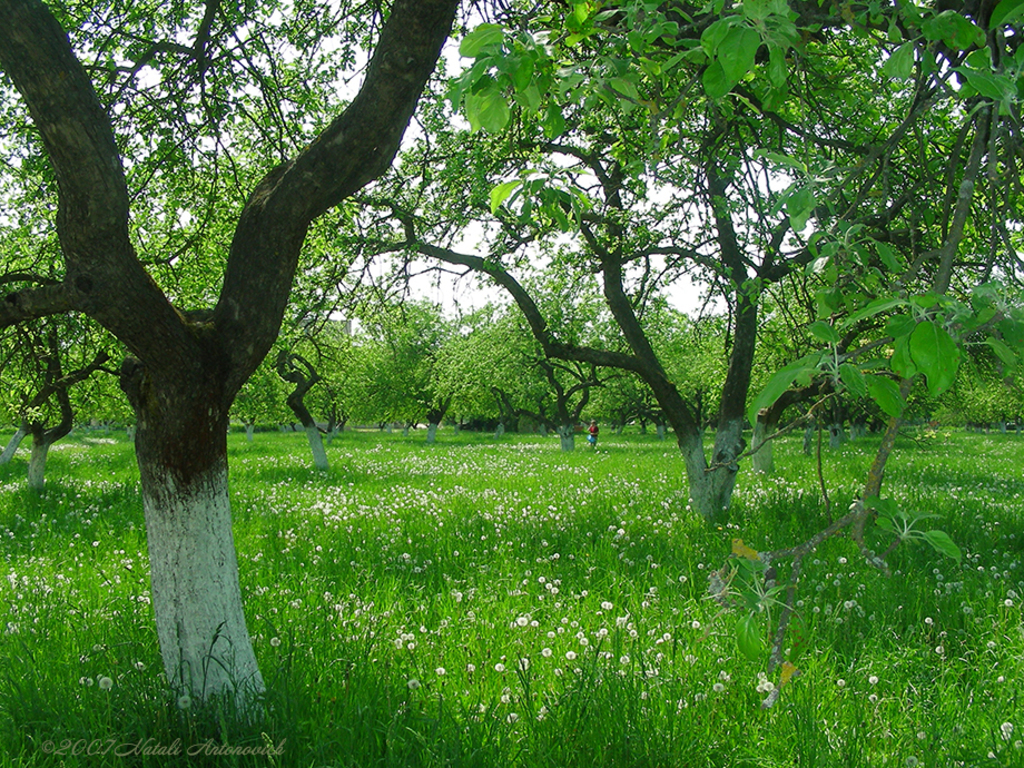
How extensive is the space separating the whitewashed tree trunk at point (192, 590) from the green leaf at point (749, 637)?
3014 mm

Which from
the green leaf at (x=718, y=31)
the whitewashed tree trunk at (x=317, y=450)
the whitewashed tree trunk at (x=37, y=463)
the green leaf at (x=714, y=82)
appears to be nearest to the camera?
the green leaf at (x=718, y=31)

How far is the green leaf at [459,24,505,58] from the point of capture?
4.72ft

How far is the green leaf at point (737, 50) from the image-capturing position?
1348mm

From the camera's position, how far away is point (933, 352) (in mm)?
1224

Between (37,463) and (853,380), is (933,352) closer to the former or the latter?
(853,380)

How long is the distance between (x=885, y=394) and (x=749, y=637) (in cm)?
65

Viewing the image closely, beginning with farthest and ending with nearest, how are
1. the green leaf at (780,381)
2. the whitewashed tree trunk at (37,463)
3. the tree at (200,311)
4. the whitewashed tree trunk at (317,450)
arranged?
the whitewashed tree trunk at (317,450) → the whitewashed tree trunk at (37,463) → the tree at (200,311) → the green leaf at (780,381)

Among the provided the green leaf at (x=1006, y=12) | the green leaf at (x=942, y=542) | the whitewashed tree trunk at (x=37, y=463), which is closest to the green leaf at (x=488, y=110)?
the green leaf at (x=1006, y=12)

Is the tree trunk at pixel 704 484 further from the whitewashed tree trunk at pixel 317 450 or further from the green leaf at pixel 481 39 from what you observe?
the whitewashed tree trunk at pixel 317 450

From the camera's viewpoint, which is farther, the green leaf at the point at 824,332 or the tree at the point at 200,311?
the tree at the point at 200,311

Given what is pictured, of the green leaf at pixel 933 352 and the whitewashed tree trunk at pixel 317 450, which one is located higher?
the green leaf at pixel 933 352

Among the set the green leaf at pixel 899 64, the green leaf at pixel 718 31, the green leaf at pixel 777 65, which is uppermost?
the green leaf at pixel 899 64

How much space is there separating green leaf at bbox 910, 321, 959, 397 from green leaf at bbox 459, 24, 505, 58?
111 cm

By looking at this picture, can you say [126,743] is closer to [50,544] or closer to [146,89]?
[146,89]
